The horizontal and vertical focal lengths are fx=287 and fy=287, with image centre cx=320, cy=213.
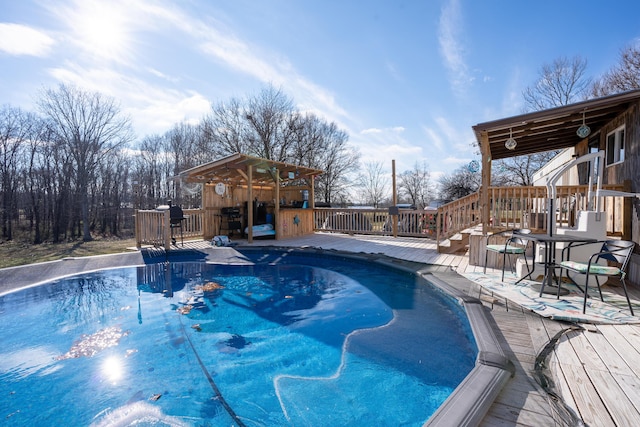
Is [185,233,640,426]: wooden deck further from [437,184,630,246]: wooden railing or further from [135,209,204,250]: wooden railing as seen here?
[135,209,204,250]: wooden railing

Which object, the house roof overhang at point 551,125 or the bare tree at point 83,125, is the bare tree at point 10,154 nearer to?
the bare tree at point 83,125

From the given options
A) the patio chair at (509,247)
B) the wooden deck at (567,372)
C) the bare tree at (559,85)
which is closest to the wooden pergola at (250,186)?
the patio chair at (509,247)

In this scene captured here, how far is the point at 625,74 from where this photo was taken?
13.2 m

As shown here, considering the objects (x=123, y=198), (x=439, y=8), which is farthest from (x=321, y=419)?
(x=123, y=198)

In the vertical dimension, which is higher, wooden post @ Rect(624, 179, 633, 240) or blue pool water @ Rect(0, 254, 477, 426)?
wooden post @ Rect(624, 179, 633, 240)

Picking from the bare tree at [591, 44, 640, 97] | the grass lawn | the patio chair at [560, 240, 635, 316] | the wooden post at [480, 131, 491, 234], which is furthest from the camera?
the bare tree at [591, 44, 640, 97]

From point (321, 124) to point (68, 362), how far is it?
19646mm

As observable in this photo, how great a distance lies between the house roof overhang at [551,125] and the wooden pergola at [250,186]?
18.7ft

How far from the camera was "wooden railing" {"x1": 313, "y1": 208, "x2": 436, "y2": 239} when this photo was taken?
9.57m

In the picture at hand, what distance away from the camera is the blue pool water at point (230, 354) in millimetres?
2270

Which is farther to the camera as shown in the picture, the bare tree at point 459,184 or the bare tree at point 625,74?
the bare tree at point 459,184

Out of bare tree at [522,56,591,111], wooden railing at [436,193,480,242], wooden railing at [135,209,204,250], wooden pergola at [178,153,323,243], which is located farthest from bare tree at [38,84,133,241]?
bare tree at [522,56,591,111]

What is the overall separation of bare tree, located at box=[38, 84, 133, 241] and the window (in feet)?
62.2

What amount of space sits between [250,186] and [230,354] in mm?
6419
